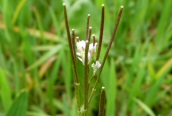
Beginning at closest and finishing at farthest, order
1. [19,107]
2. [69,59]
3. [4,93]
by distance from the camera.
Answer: [19,107], [4,93], [69,59]

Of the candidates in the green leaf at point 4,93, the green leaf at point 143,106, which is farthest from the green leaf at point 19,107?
the green leaf at point 143,106

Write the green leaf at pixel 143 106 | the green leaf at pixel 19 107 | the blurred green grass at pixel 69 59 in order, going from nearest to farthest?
the green leaf at pixel 19 107 → the green leaf at pixel 143 106 → the blurred green grass at pixel 69 59

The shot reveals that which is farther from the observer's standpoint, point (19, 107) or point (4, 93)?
point (4, 93)

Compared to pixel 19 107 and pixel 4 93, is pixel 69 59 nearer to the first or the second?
pixel 4 93

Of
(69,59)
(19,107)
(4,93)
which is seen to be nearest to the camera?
(19,107)

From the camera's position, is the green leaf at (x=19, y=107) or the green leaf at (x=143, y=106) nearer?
the green leaf at (x=19, y=107)

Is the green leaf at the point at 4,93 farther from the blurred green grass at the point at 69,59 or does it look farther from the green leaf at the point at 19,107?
the green leaf at the point at 19,107

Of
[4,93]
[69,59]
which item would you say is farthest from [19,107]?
[69,59]

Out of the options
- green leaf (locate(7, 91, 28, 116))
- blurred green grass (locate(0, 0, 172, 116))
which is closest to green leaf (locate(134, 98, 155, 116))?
blurred green grass (locate(0, 0, 172, 116))

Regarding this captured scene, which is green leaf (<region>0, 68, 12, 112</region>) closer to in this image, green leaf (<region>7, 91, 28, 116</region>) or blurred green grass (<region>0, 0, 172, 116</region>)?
blurred green grass (<region>0, 0, 172, 116</region>)
